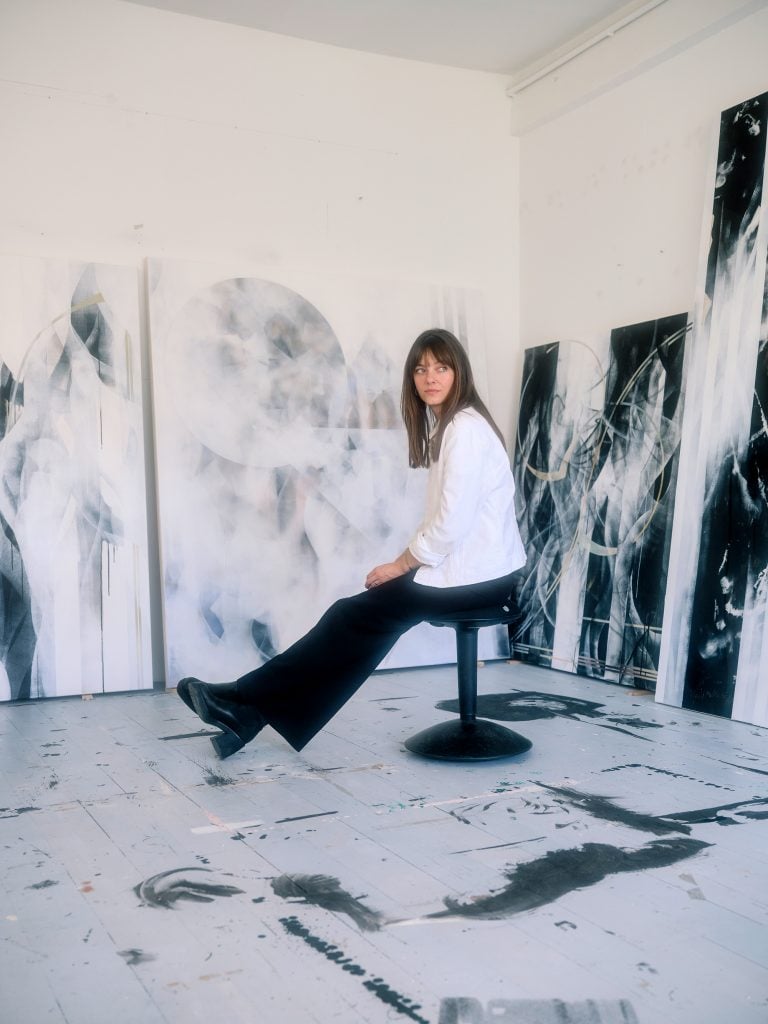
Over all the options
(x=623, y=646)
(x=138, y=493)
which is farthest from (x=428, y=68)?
(x=623, y=646)

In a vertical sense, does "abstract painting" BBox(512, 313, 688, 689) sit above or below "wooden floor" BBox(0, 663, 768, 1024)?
above

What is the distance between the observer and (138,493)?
3.98 m

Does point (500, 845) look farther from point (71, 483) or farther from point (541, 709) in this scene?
point (71, 483)

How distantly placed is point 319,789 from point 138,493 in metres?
1.79

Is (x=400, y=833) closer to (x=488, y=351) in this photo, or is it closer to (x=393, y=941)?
(x=393, y=941)

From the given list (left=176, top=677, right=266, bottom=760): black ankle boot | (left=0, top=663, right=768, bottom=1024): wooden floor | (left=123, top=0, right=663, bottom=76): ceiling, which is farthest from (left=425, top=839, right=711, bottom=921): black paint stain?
(left=123, top=0, right=663, bottom=76): ceiling

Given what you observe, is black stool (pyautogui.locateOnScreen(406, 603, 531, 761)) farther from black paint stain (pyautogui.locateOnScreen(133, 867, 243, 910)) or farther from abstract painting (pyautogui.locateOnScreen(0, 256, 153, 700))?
abstract painting (pyautogui.locateOnScreen(0, 256, 153, 700))

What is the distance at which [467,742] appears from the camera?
9.50ft

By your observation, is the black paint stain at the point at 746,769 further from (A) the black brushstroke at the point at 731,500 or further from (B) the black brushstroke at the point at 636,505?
(B) the black brushstroke at the point at 636,505

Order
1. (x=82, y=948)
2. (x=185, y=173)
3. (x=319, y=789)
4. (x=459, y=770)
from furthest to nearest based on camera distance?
(x=185, y=173)
(x=459, y=770)
(x=319, y=789)
(x=82, y=948)

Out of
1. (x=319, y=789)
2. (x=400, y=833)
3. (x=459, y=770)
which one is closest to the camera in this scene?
(x=400, y=833)

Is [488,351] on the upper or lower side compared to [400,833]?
upper

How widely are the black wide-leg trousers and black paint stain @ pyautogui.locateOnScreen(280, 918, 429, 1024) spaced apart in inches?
39.5

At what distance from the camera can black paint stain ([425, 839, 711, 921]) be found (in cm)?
186
